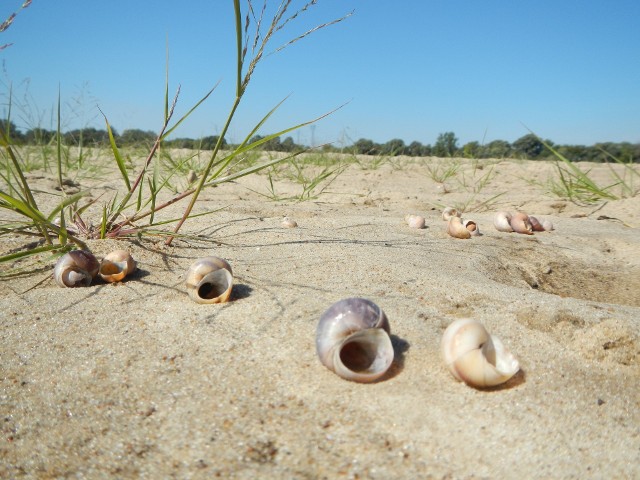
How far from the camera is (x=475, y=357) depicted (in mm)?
1152

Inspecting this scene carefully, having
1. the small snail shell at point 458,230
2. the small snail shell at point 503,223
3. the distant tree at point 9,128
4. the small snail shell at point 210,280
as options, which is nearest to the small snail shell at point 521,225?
the small snail shell at point 503,223

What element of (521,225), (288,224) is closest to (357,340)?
(288,224)

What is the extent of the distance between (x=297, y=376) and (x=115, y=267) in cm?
95

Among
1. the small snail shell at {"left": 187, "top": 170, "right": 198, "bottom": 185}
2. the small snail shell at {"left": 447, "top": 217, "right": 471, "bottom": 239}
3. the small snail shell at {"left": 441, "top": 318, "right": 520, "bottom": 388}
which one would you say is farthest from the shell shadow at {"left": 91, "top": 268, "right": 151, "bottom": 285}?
the small snail shell at {"left": 187, "top": 170, "right": 198, "bottom": 185}

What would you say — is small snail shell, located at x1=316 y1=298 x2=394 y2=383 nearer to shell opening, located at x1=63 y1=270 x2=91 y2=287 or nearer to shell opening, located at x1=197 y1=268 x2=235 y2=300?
shell opening, located at x1=197 y1=268 x2=235 y2=300

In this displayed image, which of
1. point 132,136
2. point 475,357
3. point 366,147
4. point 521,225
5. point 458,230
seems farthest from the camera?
point 366,147

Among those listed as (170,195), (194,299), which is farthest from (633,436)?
(170,195)

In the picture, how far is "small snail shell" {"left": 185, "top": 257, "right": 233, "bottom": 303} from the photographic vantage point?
5.32 ft

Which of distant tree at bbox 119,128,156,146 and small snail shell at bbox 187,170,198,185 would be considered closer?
small snail shell at bbox 187,170,198,185

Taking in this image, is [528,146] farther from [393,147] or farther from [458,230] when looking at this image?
[458,230]

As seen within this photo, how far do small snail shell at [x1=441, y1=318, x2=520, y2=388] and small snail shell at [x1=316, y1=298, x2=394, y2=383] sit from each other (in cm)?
15

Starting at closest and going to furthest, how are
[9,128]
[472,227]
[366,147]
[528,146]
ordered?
1. [9,128]
2. [472,227]
3. [366,147]
4. [528,146]

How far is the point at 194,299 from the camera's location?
5.36 feet

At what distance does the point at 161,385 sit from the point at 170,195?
114 inches
